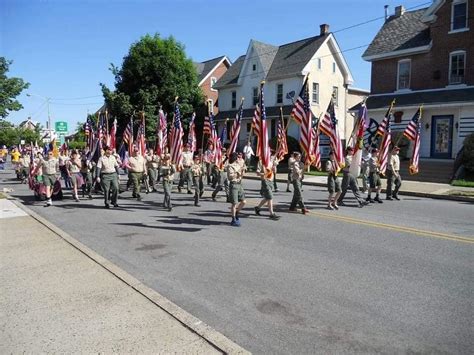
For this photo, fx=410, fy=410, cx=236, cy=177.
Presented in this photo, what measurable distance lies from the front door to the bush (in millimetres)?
3690

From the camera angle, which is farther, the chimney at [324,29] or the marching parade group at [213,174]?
the chimney at [324,29]

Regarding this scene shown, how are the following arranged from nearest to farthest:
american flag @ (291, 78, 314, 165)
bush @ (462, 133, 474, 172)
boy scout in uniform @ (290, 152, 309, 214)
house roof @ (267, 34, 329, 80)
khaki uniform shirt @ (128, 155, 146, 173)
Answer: boy scout in uniform @ (290, 152, 309, 214), american flag @ (291, 78, 314, 165), khaki uniform shirt @ (128, 155, 146, 173), bush @ (462, 133, 474, 172), house roof @ (267, 34, 329, 80)

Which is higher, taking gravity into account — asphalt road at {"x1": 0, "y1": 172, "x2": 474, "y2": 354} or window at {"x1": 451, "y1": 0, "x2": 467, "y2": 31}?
window at {"x1": 451, "y1": 0, "x2": 467, "y2": 31}

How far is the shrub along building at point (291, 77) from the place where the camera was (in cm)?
3394

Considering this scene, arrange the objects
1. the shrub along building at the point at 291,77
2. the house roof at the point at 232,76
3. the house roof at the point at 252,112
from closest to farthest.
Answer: the house roof at the point at 252,112
the shrub along building at the point at 291,77
the house roof at the point at 232,76

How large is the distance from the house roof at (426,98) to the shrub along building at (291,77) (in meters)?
7.75

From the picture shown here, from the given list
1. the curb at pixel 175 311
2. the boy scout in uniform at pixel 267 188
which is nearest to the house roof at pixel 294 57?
the boy scout in uniform at pixel 267 188

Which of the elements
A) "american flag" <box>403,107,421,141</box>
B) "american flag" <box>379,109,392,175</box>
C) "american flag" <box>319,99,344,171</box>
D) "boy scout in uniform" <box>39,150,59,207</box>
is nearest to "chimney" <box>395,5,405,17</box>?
"american flag" <box>403,107,421,141</box>

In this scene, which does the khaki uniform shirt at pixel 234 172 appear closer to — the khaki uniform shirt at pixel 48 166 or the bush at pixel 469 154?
the khaki uniform shirt at pixel 48 166

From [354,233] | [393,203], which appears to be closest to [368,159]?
[393,203]

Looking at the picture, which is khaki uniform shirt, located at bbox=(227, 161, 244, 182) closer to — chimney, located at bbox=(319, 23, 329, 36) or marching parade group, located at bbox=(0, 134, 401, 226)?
marching parade group, located at bbox=(0, 134, 401, 226)

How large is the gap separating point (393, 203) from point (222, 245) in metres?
7.96

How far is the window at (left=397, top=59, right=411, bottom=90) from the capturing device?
1033 inches

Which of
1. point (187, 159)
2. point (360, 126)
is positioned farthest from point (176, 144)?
point (360, 126)
